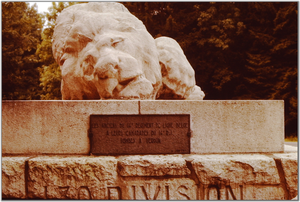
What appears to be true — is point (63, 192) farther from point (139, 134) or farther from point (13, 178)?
point (139, 134)

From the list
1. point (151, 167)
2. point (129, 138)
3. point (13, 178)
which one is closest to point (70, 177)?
point (13, 178)

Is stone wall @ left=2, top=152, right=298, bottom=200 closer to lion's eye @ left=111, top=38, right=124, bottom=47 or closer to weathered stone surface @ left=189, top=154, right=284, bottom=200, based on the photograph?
weathered stone surface @ left=189, top=154, right=284, bottom=200

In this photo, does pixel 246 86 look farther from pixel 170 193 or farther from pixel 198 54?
pixel 170 193

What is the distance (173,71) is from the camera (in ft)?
16.6

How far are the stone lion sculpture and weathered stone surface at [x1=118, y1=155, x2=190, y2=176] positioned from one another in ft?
2.88

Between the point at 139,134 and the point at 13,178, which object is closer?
the point at 13,178

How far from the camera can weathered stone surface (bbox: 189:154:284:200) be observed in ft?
11.6

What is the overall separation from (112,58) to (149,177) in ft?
4.84

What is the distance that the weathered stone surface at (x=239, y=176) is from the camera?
3.54m

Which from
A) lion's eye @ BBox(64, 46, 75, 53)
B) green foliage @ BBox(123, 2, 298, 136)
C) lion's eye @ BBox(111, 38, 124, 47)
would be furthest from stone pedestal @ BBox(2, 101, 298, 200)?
green foliage @ BBox(123, 2, 298, 136)

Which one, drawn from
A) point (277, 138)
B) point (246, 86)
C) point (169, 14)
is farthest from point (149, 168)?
point (169, 14)

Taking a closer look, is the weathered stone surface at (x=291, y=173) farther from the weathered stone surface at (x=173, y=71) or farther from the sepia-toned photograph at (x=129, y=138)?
the weathered stone surface at (x=173, y=71)

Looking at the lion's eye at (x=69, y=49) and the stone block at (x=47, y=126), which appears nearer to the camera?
the stone block at (x=47, y=126)

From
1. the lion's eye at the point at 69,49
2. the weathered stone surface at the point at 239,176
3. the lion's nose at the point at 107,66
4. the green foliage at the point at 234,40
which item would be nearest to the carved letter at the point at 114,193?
the weathered stone surface at the point at 239,176
